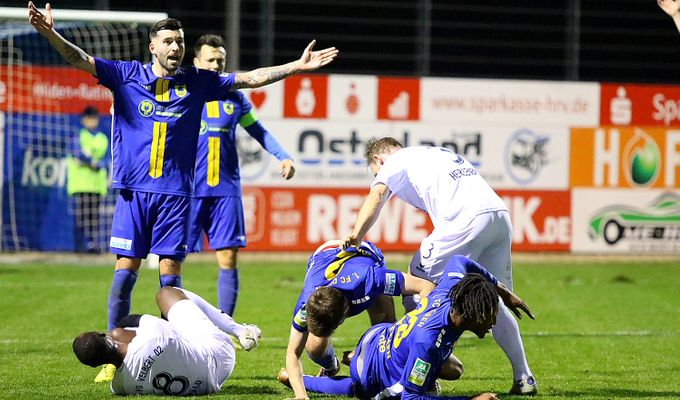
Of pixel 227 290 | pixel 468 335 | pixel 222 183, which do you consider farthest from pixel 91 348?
pixel 468 335

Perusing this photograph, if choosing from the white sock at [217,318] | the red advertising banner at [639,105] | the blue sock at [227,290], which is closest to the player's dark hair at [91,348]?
the white sock at [217,318]

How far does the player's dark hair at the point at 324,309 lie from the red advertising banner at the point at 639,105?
41.4 ft

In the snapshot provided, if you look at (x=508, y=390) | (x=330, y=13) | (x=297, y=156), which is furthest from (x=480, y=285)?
(x=330, y=13)

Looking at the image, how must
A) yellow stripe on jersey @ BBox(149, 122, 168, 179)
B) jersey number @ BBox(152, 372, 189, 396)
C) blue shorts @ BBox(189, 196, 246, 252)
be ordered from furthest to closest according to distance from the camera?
blue shorts @ BBox(189, 196, 246, 252), yellow stripe on jersey @ BBox(149, 122, 168, 179), jersey number @ BBox(152, 372, 189, 396)

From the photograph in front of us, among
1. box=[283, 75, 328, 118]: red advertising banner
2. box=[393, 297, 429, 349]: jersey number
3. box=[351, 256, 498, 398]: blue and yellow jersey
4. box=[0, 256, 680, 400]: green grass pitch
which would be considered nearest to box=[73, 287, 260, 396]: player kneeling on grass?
box=[0, 256, 680, 400]: green grass pitch

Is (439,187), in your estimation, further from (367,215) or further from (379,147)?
(367,215)

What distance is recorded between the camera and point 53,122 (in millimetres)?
17344

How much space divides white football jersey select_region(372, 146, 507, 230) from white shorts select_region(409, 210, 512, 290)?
5cm

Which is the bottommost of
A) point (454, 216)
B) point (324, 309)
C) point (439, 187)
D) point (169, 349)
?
point (169, 349)

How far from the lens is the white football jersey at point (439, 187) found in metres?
7.43

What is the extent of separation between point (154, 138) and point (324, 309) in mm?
2177

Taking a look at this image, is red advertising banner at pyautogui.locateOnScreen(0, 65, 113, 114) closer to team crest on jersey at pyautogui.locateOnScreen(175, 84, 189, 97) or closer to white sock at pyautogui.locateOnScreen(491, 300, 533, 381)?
team crest on jersey at pyautogui.locateOnScreen(175, 84, 189, 97)

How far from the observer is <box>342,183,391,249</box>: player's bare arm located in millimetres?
7004

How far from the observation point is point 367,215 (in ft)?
23.2
